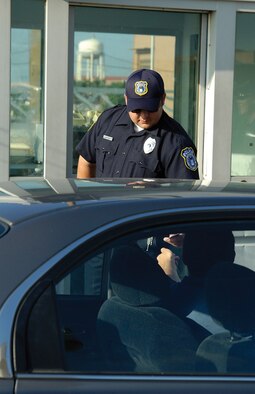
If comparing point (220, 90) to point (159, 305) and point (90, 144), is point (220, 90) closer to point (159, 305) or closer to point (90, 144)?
point (90, 144)

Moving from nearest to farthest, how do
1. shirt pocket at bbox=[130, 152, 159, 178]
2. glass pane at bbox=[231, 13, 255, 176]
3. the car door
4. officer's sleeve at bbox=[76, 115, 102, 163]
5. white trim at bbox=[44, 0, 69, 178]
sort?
1. the car door
2. shirt pocket at bbox=[130, 152, 159, 178]
3. officer's sleeve at bbox=[76, 115, 102, 163]
4. white trim at bbox=[44, 0, 69, 178]
5. glass pane at bbox=[231, 13, 255, 176]

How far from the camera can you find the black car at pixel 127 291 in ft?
6.98

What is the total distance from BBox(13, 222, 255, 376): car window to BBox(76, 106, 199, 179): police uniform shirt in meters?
1.77

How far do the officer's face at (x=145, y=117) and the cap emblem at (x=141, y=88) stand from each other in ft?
0.33

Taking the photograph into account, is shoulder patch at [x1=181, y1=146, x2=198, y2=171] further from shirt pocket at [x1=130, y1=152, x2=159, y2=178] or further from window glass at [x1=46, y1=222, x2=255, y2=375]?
window glass at [x1=46, y1=222, x2=255, y2=375]

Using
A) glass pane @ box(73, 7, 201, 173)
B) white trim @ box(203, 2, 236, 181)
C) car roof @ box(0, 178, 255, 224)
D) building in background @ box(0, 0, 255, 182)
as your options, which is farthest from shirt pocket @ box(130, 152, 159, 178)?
white trim @ box(203, 2, 236, 181)

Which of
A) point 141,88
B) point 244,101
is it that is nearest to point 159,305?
point 141,88

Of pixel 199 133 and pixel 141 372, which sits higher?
pixel 199 133

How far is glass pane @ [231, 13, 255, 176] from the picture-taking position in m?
7.92

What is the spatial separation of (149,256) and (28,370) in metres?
0.53

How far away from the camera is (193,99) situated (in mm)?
8023

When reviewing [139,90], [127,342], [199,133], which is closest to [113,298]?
[127,342]

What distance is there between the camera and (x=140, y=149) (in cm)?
438

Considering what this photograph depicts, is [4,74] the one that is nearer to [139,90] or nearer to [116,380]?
[139,90]
